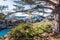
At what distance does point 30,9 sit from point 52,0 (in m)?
1.09

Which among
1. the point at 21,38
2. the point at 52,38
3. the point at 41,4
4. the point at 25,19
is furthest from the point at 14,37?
the point at 25,19

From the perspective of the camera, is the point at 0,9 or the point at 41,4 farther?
the point at 0,9

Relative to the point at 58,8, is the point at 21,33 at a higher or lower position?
lower

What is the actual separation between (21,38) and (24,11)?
1.89 meters

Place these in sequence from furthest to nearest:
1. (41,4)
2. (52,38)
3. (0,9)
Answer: (0,9), (41,4), (52,38)

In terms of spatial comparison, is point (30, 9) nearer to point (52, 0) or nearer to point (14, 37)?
point (52, 0)

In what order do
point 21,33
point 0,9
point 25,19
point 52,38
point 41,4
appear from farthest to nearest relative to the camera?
point 25,19
point 0,9
point 41,4
point 52,38
point 21,33

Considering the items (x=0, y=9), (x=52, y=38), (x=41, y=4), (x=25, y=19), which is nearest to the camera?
(x=52, y=38)

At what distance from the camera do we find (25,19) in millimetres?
9633

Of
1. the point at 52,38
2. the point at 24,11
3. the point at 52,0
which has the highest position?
the point at 52,0

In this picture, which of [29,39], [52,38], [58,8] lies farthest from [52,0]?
[29,39]

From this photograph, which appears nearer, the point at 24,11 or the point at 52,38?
the point at 52,38

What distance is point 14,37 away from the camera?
5.95 metres

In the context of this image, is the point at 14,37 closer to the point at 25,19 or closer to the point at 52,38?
the point at 52,38
